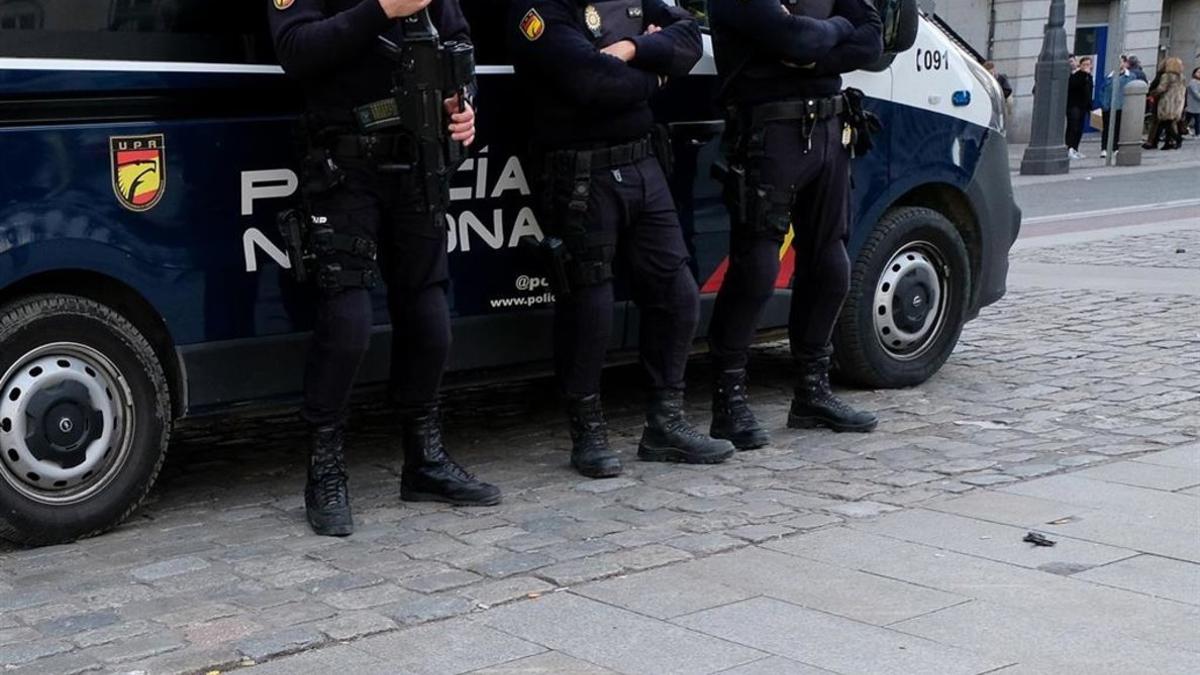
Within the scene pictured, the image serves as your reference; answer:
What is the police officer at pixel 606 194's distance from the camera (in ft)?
17.7

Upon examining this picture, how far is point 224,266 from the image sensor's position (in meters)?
5.05

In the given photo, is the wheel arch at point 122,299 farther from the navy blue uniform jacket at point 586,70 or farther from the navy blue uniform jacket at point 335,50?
the navy blue uniform jacket at point 586,70

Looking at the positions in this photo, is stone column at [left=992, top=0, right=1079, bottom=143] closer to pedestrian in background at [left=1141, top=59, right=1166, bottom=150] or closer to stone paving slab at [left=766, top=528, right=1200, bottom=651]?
pedestrian in background at [left=1141, top=59, right=1166, bottom=150]

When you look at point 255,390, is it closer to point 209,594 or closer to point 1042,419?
point 209,594

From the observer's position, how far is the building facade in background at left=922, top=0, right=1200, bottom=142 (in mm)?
31625

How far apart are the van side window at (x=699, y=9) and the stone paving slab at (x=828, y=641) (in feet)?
8.88

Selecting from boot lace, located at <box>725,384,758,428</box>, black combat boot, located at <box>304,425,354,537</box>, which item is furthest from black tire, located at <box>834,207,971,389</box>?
black combat boot, located at <box>304,425,354,537</box>

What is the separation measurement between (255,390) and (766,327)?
2.31m

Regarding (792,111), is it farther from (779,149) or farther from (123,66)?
(123,66)

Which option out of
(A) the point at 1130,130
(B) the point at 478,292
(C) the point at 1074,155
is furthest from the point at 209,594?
(C) the point at 1074,155

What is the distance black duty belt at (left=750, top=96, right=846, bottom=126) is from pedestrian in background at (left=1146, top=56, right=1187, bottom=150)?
76.6ft

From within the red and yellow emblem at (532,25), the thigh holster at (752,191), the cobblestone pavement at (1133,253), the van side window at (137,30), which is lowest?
the cobblestone pavement at (1133,253)

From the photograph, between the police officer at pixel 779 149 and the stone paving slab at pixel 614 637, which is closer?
the stone paving slab at pixel 614 637

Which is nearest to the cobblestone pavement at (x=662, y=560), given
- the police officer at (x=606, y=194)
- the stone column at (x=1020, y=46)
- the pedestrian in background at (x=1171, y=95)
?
the police officer at (x=606, y=194)
